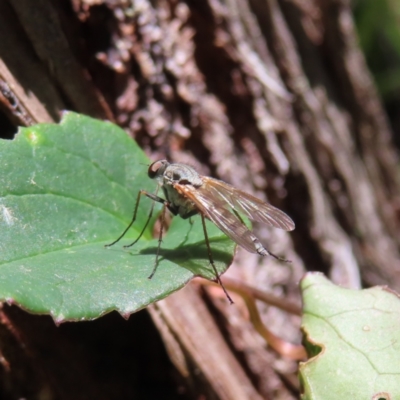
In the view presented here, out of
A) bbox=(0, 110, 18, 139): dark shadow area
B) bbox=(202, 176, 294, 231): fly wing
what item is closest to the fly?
bbox=(202, 176, 294, 231): fly wing

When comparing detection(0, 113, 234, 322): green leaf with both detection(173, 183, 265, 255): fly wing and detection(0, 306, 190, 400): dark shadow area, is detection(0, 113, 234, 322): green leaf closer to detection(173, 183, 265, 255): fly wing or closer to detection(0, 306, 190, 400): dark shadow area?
detection(173, 183, 265, 255): fly wing

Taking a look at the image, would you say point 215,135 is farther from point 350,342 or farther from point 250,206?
point 350,342

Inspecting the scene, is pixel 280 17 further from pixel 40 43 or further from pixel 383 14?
pixel 383 14

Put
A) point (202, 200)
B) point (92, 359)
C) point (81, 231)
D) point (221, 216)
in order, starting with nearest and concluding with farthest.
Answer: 1. point (81, 231)
2. point (221, 216)
3. point (202, 200)
4. point (92, 359)

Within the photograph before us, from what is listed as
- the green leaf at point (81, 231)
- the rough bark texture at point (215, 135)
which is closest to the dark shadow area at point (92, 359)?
the rough bark texture at point (215, 135)

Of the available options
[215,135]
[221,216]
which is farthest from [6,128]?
[215,135]

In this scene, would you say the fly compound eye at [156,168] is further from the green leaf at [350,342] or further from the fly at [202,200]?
the green leaf at [350,342]
